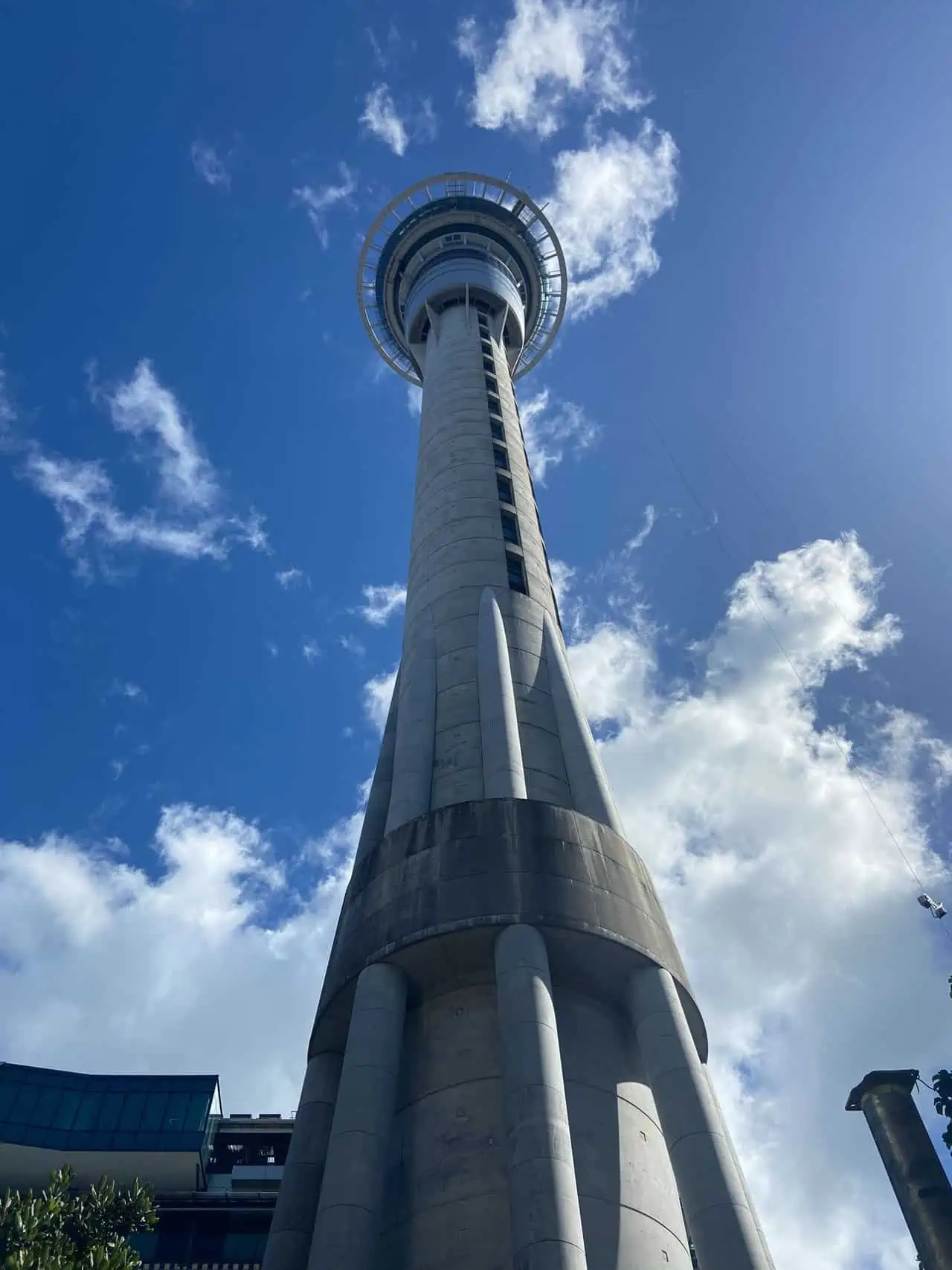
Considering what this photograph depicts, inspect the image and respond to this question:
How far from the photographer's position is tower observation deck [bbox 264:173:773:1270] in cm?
2038

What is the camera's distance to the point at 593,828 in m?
28.1

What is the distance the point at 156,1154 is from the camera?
56719 mm

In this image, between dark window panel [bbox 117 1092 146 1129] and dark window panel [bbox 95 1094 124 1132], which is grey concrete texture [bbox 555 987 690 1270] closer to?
dark window panel [bbox 117 1092 146 1129]

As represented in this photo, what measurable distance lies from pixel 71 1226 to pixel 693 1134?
1948 cm

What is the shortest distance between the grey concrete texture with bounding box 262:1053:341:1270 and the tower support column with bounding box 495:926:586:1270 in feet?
18.7

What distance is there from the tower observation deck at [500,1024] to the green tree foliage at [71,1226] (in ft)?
14.9

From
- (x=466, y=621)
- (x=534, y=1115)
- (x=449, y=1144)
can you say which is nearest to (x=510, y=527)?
(x=466, y=621)

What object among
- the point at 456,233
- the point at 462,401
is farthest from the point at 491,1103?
the point at 456,233

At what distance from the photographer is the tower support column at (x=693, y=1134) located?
1948 centimetres

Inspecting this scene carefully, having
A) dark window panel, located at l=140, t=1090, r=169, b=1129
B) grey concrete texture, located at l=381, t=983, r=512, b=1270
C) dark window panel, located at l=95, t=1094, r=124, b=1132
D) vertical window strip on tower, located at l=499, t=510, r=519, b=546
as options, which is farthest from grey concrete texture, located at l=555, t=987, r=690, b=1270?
dark window panel, located at l=95, t=1094, r=124, b=1132

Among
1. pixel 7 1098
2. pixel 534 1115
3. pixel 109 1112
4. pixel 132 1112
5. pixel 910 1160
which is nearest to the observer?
pixel 534 1115

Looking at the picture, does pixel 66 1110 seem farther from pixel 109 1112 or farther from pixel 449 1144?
pixel 449 1144

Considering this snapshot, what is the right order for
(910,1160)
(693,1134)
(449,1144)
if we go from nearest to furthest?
(693,1134) < (449,1144) < (910,1160)

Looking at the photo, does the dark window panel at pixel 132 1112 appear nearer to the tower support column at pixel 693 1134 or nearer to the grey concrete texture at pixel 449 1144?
the grey concrete texture at pixel 449 1144
